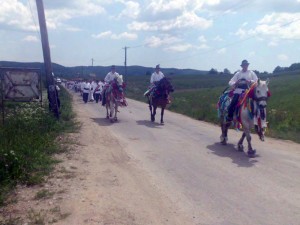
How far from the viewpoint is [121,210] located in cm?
650

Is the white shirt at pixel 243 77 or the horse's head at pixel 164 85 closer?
the white shirt at pixel 243 77

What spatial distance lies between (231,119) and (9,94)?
6866mm

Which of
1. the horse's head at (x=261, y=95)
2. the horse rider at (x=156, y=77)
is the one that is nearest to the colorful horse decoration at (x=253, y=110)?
the horse's head at (x=261, y=95)

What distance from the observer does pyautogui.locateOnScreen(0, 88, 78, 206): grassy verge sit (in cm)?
791

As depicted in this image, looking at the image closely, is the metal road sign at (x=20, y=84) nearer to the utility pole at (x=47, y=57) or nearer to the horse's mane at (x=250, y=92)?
the utility pole at (x=47, y=57)

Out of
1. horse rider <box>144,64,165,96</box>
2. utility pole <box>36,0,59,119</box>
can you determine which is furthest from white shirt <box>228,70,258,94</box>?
horse rider <box>144,64,165,96</box>

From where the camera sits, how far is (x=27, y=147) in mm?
9617

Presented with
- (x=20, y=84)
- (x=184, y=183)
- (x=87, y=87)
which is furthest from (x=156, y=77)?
(x=87, y=87)

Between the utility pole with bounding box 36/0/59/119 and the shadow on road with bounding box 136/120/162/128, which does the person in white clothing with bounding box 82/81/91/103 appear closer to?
the shadow on road with bounding box 136/120/162/128

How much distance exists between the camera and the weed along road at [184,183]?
6367 millimetres

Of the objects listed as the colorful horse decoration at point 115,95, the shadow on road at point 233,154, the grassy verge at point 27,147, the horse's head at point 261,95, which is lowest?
the shadow on road at point 233,154

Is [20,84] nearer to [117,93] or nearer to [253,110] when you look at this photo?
[117,93]

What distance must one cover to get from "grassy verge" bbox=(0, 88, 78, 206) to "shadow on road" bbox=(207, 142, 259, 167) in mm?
4188

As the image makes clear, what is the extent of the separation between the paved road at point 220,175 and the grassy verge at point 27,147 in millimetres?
2058
